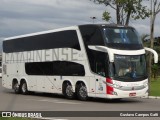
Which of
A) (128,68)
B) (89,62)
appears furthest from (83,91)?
(128,68)

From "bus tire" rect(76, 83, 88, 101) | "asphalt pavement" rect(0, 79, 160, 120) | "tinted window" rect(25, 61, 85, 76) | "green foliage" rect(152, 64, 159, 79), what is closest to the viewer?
"asphalt pavement" rect(0, 79, 160, 120)

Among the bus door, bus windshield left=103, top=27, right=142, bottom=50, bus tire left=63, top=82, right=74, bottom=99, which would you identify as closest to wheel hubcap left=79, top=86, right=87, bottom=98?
bus tire left=63, top=82, right=74, bottom=99

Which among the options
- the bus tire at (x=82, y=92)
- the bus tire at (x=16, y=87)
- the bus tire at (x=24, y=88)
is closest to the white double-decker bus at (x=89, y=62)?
the bus tire at (x=82, y=92)

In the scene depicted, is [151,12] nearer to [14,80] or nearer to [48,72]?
[48,72]

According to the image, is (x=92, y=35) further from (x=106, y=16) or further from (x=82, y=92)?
(x=106, y=16)

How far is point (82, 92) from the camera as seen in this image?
2484 cm

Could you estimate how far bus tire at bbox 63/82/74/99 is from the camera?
2590cm

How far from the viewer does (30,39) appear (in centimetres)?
3011

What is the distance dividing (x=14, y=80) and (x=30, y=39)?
3864 mm

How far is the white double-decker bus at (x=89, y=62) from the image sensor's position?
22922mm

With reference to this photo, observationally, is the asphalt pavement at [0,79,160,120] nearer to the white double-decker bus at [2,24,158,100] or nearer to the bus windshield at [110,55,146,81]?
the white double-decker bus at [2,24,158,100]

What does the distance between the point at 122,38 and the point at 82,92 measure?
3.52 metres

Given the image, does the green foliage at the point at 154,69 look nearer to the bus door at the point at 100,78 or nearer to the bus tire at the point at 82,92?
the bus tire at the point at 82,92

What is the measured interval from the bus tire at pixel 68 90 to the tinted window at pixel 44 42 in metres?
2.11
